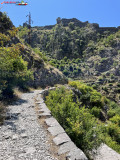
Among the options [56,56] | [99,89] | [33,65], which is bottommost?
[99,89]

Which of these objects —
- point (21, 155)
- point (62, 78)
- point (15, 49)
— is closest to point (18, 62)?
point (15, 49)

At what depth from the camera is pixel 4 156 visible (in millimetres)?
2568

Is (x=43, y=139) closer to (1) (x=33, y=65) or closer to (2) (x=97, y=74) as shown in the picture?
(1) (x=33, y=65)

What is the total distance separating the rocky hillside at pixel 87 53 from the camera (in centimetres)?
4619

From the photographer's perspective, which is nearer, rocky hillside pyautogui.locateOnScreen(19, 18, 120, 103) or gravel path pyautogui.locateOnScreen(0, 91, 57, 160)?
gravel path pyautogui.locateOnScreen(0, 91, 57, 160)

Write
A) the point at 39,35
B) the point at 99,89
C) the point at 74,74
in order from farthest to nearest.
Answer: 1. the point at 39,35
2. the point at 74,74
3. the point at 99,89

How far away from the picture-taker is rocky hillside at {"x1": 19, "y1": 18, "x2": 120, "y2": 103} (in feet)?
152

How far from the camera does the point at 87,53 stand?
205 ft

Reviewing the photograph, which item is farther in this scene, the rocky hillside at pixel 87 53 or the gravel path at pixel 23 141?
the rocky hillside at pixel 87 53

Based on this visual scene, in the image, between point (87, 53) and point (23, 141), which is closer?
point (23, 141)

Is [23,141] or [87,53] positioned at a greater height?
[87,53]

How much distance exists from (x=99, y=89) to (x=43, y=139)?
39.9 m

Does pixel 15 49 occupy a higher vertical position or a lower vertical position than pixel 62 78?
higher

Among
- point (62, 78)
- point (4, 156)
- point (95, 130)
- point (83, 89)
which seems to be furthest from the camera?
point (62, 78)
